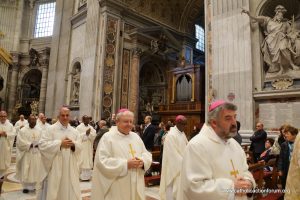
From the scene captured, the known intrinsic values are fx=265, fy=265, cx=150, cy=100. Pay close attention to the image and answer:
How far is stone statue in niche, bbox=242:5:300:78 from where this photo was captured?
679 centimetres

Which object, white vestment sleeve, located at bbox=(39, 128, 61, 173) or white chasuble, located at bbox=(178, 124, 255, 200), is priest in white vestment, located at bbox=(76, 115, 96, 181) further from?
white chasuble, located at bbox=(178, 124, 255, 200)

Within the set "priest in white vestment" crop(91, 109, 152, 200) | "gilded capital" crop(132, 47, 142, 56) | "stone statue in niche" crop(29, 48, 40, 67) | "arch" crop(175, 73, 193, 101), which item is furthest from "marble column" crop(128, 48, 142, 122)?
"priest in white vestment" crop(91, 109, 152, 200)

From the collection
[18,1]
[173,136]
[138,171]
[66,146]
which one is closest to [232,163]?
[138,171]

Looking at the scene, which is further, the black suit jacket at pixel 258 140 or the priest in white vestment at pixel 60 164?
the black suit jacket at pixel 258 140

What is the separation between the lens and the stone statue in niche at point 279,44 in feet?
22.3

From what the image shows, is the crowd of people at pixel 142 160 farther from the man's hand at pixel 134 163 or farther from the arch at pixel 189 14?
the arch at pixel 189 14

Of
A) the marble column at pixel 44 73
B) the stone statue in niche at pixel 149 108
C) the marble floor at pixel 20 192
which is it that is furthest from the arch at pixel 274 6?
the marble column at pixel 44 73

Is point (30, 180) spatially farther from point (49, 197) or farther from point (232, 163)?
point (232, 163)

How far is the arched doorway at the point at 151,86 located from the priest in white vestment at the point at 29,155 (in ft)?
31.6

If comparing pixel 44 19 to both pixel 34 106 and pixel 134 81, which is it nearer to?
pixel 34 106

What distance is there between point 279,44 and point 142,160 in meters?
5.48

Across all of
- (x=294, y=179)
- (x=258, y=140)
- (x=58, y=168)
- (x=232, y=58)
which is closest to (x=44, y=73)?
(x=232, y=58)

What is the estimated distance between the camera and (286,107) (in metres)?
6.68

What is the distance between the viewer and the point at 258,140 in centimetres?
588
